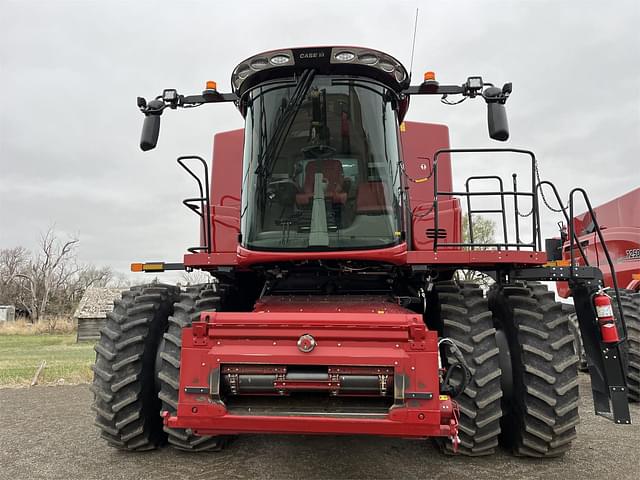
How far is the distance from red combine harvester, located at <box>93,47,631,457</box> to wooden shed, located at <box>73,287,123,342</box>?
29.0m

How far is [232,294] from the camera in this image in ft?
16.2

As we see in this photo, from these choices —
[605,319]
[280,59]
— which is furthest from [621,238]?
[280,59]

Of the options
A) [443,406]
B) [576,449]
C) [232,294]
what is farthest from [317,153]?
[576,449]

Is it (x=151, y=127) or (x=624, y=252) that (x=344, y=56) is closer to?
(x=151, y=127)

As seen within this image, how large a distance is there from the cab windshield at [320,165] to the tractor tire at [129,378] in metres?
1.25

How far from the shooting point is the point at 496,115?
4250 millimetres

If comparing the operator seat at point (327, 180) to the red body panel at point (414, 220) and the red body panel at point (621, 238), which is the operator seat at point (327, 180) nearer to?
the red body panel at point (414, 220)

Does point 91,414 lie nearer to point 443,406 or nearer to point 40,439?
point 40,439

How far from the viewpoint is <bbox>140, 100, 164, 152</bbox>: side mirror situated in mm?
4406

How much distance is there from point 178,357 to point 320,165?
1.89 metres

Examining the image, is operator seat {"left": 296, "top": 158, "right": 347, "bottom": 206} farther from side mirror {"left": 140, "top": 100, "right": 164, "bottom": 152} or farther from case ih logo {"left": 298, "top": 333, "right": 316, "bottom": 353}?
side mirror {"left": 140, "top": 100, "right": 164, "bottom": 152}

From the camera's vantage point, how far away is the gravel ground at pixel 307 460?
3.96m

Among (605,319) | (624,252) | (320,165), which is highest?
(320,165)

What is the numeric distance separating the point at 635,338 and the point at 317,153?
5.18 metres
